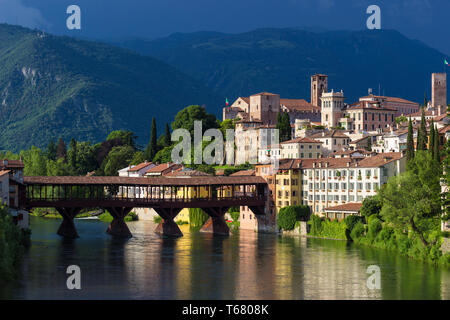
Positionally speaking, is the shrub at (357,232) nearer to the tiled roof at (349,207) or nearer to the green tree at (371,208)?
the green tree at (371,208)

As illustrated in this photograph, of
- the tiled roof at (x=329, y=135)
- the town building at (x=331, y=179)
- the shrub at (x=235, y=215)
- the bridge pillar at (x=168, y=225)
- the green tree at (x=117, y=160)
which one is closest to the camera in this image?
the bridge pillar at (x=168, y=225)

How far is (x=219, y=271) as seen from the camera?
5872 centimetres

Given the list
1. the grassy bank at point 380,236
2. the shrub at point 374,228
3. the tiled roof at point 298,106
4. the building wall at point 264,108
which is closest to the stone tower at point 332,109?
the building wall at point 264,108

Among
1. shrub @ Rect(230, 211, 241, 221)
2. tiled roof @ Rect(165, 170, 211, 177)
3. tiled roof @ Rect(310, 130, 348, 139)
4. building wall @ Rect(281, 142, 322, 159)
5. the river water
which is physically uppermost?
tiled roof @ Rect(310, 130, 348, 139)

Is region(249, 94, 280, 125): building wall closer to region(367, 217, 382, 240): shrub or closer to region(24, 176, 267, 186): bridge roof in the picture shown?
region(24, 176, 267, 186): bridge roof

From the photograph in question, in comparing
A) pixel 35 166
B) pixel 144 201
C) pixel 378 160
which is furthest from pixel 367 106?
pixel 144 201

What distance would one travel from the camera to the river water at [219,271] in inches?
1933

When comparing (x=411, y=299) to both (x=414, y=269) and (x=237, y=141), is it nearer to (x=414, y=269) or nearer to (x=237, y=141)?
(x=414, y=269)

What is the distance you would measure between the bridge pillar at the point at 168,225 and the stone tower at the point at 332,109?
73183 mm

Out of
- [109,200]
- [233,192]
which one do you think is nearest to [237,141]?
[233,192]

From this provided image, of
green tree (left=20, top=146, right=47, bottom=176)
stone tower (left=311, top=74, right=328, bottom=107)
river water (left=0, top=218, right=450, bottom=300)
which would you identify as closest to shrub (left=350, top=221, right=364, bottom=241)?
river water (left=0, top=218, right=450, bottom=300)

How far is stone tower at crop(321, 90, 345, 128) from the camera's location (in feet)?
524

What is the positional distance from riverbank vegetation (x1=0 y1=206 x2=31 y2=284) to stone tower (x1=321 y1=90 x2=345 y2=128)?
106599mm

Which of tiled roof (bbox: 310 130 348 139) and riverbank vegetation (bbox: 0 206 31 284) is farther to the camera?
tiled roof (bbox: 310 130 348 139)
